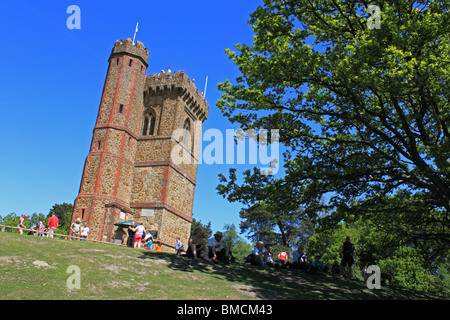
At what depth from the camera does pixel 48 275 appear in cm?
910

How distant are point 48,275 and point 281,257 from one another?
1132 centimetres

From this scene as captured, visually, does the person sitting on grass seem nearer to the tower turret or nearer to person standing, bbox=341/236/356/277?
person standing, bbox=341/236/356/277

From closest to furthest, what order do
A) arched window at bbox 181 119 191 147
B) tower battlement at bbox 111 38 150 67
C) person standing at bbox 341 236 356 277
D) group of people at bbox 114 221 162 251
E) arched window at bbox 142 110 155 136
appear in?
1. person standing at bbox 341 236 356 277
2. group of people at bbox 114 221 162 251
3. tower battlement at bbox 111 38 150 67
4. arched window at bbox 142 110 155 136
5. arched window at bbox 181 119 191 147

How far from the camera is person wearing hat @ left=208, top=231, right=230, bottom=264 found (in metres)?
14.1

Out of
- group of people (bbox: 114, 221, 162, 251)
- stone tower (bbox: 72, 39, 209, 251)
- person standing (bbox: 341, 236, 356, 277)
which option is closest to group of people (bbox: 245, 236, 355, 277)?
person standing (bbox: 341, 236, 356, 277)

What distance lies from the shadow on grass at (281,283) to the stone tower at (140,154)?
Result: 16831 millimetres

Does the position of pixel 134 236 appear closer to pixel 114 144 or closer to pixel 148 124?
pixel 114 144

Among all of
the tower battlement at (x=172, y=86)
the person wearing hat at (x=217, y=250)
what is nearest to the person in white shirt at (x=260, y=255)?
the person wearing hat at (x=217, y=250)

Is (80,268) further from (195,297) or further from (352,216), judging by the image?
(352,216)

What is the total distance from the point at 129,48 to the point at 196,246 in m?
24.8

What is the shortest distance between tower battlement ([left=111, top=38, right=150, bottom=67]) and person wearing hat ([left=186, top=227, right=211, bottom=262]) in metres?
24.3

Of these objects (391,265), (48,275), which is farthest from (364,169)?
(391,265)

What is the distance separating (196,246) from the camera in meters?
14.1

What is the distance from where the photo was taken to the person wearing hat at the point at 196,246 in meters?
13.6
